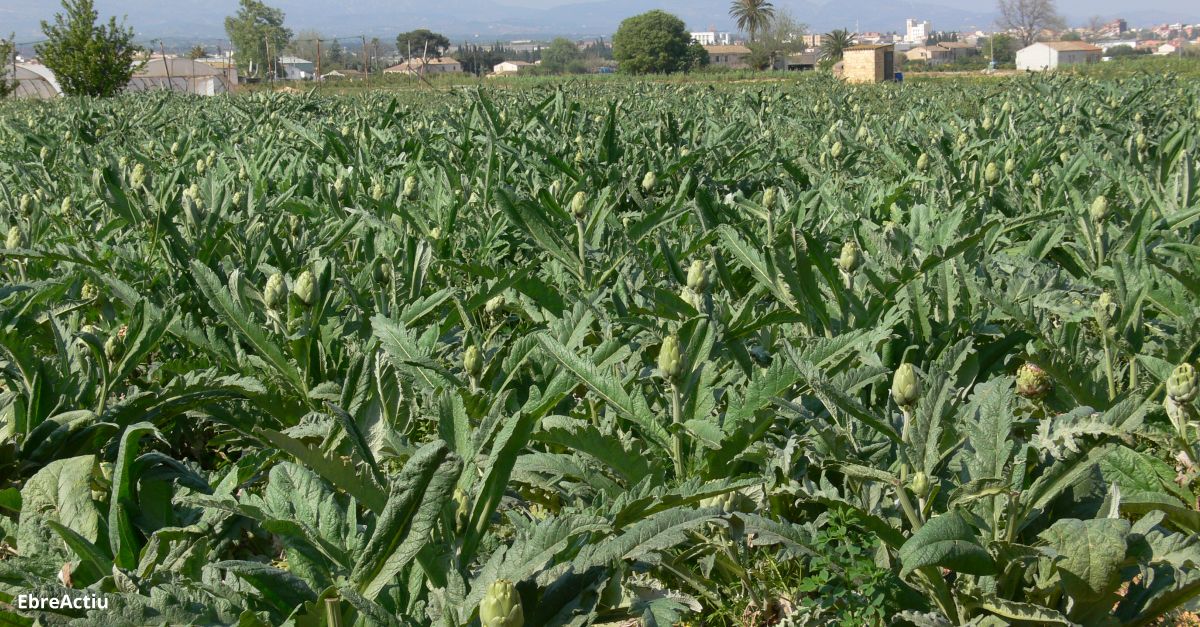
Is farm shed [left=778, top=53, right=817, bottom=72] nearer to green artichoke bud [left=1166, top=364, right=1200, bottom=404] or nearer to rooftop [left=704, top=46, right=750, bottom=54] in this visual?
rooftop [left=704, top=46, right=750, bottom=54]

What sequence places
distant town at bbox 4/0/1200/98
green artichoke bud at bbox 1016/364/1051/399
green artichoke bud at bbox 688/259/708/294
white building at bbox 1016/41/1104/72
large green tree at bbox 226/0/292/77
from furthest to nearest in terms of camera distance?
large green tree at bbox 226/0/292/77 → white building at bbox 1016/41/1104/72 → distant town at bbox 4/0/1200/98 → green artichoke bud at bbox 1016/364/1051/399 → green artichoke bud at bbox 688/259/708/294

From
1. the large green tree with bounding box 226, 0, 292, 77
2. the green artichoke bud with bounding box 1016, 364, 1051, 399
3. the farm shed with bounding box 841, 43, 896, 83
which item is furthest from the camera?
the large green tree with bounding box 226, 0, 292, 77

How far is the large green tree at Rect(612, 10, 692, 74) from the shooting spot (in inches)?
3081

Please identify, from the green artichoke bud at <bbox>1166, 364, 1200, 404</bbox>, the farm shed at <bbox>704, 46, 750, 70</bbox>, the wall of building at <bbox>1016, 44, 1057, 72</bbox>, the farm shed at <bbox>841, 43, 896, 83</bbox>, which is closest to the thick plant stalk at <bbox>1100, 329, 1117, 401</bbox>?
the green artichoke bud at <bbox>1166, 364, 1200, 404</bbox>

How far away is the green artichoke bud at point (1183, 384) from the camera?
63.7 inches

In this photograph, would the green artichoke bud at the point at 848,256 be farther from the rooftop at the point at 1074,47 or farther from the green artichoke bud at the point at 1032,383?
the rooftop at the point at 1074,47

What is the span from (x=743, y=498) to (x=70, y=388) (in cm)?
161

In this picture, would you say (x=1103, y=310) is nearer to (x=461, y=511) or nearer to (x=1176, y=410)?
(x=1176, y=410)

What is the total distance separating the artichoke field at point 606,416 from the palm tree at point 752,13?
336 ft

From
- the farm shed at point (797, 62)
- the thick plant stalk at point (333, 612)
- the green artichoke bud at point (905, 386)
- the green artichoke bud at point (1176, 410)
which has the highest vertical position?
the farm shed at point (797, 62)

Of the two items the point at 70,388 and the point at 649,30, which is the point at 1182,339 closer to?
the point at 70,388

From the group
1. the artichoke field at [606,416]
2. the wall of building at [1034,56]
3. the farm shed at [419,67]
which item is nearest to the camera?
the artichoke field at [606,416]

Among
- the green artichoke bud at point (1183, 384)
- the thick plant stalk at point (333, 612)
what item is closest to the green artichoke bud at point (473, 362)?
the thick plant stalk at point (333, 612)

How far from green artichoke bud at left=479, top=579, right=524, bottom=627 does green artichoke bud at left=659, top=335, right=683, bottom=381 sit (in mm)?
644
